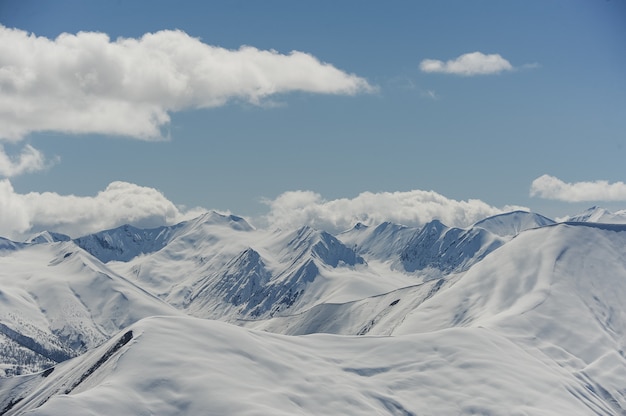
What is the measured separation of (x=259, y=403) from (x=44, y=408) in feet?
171

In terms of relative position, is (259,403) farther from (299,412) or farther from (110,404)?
(110,404)

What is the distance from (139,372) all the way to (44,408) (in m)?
37.4

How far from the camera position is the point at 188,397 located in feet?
626

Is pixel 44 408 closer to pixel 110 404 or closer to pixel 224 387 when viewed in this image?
pixel 110 404

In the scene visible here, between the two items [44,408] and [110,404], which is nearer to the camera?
[44,408]

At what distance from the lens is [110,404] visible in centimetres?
17625

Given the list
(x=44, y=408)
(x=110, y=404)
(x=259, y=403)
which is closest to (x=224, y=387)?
(x=259, y=403)

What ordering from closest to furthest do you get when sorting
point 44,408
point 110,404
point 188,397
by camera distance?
point 44,408, point 110,404, point 188,397

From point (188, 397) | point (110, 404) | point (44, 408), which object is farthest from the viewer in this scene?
point (188, 397)

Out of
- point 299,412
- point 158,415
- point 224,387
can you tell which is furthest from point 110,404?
point 299,412

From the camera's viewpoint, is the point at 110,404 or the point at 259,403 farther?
the point at 259,403

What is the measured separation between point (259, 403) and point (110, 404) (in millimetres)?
36470

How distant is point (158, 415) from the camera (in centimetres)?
18125

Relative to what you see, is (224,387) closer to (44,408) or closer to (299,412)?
(299,412)
